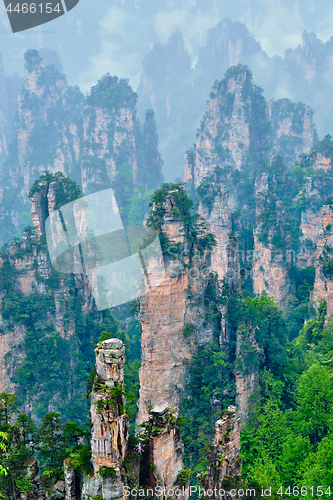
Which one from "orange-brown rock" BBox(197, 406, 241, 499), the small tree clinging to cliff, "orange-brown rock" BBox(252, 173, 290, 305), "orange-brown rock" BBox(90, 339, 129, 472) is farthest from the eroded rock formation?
"orange-brown rock" BBox(252, 173, 290, 305)

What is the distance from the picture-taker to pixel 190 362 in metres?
27.2

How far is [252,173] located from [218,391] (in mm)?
37110

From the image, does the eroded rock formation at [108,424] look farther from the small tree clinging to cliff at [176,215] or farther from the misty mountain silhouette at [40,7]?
the misty mountain silhouette at [40,7]

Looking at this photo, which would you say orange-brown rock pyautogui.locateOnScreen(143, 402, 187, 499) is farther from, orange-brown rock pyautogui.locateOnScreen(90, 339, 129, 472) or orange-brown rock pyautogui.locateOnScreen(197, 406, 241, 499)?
orange-brown rock pyautogui.locateOnScreen(90, 339, 129, 472)

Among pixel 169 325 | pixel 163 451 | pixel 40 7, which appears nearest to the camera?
pixel 163 451

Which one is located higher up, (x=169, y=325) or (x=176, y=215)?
(x=176, y=215)

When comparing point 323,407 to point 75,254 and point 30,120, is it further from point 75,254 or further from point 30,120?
point 30,120

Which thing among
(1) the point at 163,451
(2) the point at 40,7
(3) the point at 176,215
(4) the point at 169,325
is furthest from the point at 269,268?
(1) the point at 163,451

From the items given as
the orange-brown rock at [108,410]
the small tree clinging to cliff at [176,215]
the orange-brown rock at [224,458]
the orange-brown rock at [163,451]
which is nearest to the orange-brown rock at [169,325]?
the small tree clinging to cliff at [176,215]

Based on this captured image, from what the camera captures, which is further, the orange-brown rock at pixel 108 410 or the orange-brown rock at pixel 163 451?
the orange-brown rock at pixel 163 451

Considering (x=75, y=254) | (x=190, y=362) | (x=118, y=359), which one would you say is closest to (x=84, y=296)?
(x=75, y=254)

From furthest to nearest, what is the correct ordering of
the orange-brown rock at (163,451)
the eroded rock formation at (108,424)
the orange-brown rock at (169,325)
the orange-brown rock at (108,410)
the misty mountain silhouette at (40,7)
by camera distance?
the orange-brown rock at (169,325) → the misty mountain silhouette at (40,7) → the orange-brown rock at (163,451) → the orange-brown rock at (108,410) → the eroded rock formation at (108,424)

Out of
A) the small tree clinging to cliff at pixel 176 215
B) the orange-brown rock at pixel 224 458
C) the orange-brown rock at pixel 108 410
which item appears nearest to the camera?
the orange-brown rock at pixel 108 410

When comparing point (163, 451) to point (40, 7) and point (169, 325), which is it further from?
point (40, 7)
